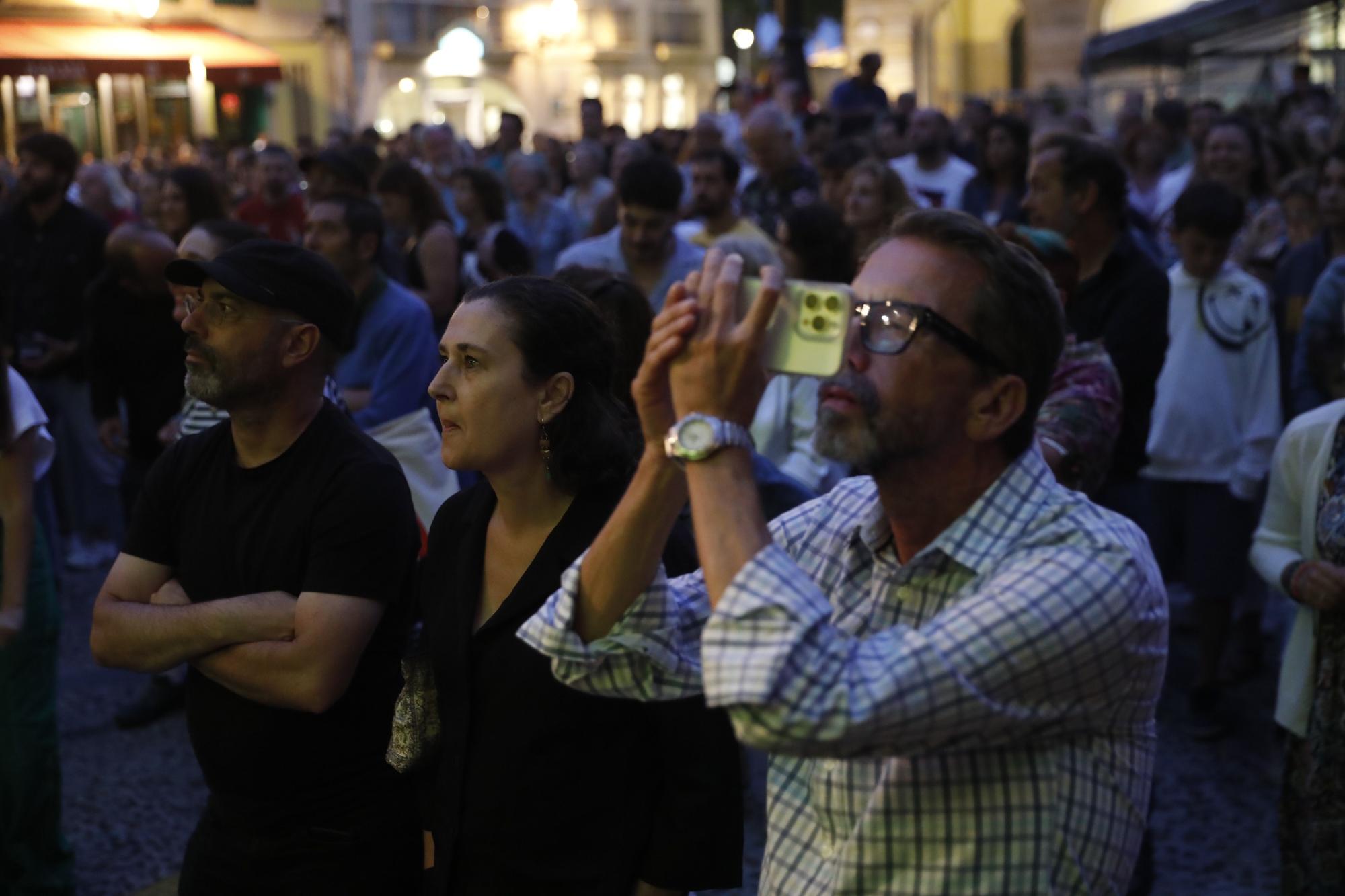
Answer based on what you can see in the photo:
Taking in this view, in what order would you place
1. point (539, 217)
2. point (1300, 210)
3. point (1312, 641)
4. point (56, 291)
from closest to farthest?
1. point (1312, 641)
2. point (1300, 210)
3. point (56, 291)
4. point (539, 217)

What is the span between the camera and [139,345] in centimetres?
660

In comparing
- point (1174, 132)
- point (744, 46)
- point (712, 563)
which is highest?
point (744, 46)

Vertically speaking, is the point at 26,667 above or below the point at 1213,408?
below

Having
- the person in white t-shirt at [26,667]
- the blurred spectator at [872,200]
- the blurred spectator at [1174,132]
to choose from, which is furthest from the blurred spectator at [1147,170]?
the person in white t-shirt at [26,667]

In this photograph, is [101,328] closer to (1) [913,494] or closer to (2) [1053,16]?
(1) [913,494]

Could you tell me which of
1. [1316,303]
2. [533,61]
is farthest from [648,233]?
[533,61]

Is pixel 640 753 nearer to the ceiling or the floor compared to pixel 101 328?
nearer to the floor

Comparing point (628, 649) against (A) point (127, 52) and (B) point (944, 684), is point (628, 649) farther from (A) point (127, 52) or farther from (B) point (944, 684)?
(A) point (127, 52)

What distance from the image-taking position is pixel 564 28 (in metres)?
41.8

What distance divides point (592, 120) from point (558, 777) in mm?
13204

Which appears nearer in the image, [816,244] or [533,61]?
[816,244]

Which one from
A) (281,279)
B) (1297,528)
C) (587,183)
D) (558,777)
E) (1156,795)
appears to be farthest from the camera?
(587,183)

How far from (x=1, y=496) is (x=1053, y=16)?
31.1 m

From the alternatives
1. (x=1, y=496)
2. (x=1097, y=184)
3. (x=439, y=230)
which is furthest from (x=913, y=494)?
(x=439, y=230)
